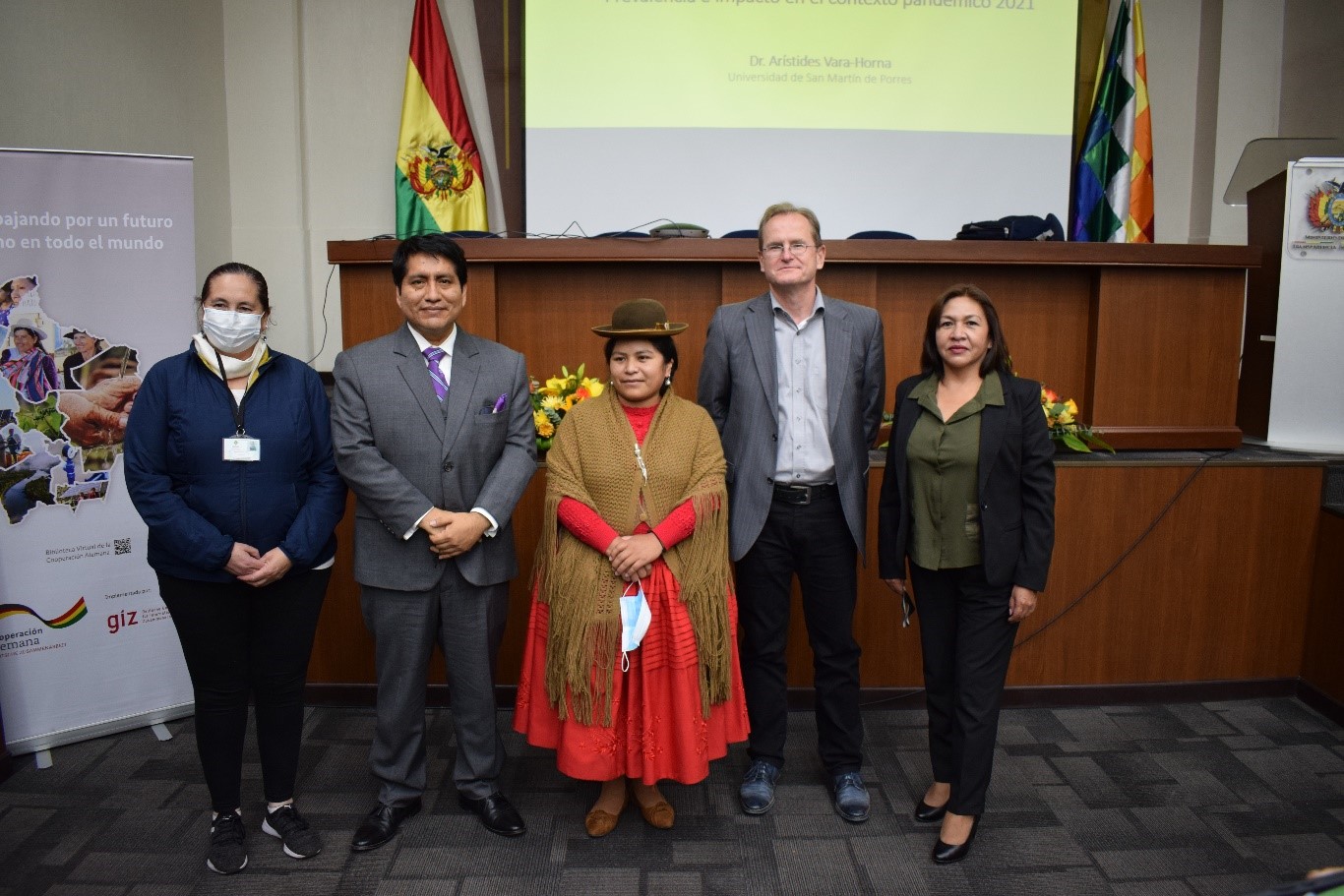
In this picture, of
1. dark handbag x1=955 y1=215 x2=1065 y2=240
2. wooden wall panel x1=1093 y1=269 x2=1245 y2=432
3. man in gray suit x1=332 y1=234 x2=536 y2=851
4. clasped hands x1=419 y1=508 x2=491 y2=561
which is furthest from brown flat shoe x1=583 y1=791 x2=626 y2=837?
dark handbag x1=955 y1=215 x2=1065 y2=240

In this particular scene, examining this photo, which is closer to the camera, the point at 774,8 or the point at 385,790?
the point at 385,790

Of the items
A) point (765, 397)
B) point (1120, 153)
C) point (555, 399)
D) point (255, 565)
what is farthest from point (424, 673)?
point (1120, 153)

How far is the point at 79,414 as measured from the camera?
2865 mm

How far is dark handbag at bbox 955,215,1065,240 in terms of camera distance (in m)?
3.63

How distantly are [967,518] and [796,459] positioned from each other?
1.55 ft

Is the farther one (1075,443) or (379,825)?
(1075,443)

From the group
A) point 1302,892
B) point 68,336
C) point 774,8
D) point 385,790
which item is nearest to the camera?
point 1302,892

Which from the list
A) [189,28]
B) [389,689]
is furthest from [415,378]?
[189,28]

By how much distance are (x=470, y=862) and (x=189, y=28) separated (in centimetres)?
469

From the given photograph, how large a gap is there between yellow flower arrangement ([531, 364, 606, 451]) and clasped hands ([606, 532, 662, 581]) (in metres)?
0.85

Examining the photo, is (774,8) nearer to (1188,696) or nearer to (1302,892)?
(1188,696)

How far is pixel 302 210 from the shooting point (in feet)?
17.4

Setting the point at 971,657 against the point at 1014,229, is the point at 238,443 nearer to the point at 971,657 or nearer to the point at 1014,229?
the point at 971,657

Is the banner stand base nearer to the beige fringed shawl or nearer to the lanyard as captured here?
the lanyard
